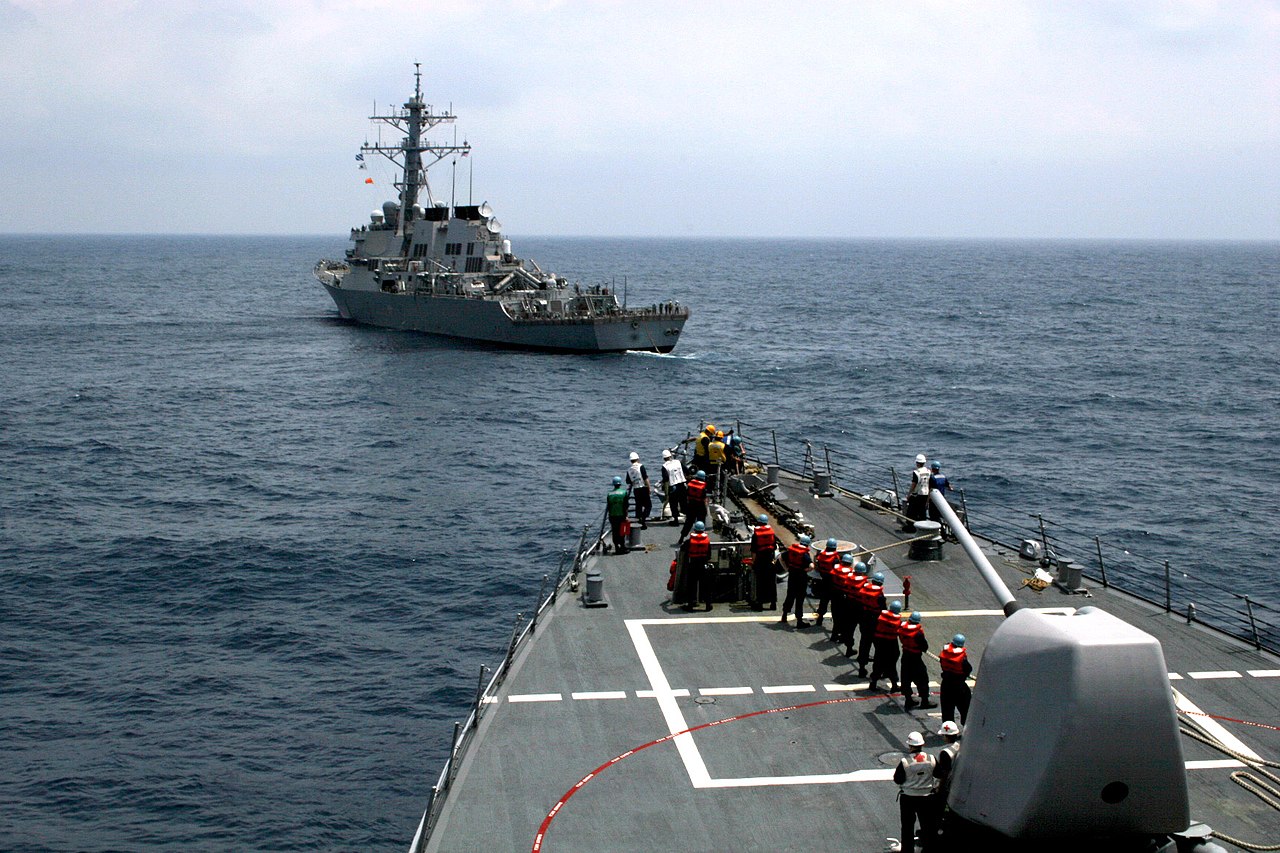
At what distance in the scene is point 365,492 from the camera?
139 ft

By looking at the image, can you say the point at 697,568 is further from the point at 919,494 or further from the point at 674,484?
the point at 919,494

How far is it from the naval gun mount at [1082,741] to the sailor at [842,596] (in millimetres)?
7077

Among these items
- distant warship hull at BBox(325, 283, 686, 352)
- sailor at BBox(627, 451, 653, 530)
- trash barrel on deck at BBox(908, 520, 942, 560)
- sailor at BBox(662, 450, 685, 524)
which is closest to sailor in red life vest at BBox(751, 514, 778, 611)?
trash barrel on deck at BBox(908, 520, 942, 560)

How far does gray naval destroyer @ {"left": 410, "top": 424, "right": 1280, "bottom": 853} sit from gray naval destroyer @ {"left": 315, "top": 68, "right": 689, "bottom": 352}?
58341 millimetres

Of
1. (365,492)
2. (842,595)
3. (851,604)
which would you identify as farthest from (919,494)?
(365,492)

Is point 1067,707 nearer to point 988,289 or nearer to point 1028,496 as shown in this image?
point 1028,496

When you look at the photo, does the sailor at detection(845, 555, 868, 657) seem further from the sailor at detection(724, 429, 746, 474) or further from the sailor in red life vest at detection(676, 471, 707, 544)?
the sailor at detection(724, 429, 746, 474)

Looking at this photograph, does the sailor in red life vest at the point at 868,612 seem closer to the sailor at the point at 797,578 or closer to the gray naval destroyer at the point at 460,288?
the sailor at the point at 797,578

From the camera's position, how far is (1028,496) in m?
42.3

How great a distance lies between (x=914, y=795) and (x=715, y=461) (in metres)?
14.3

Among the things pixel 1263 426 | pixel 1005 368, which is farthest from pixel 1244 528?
pixel 1005 368

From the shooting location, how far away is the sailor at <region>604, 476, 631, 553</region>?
71.6 feet

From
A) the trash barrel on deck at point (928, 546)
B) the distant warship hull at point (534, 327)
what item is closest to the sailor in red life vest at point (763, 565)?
the trash barrel on deck at point (928, 546)

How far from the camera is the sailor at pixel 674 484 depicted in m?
23.6
